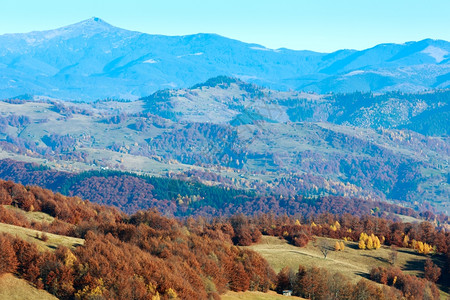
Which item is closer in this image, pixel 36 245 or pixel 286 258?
pixel 36 245

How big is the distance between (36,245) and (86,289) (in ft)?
36.9

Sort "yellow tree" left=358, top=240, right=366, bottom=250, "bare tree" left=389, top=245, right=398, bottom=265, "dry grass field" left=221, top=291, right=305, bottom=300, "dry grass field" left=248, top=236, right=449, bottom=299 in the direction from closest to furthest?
1. "dry grass field" left=221, top=291, right=305, bottom=300
2. "dry grass field" left=248, top=236, right=449, bottom=299
3. "bare tree" left=389, top=245, right=398, bottom=265
4. "yellow tree" left=358, top=240, right=366, bottom=250

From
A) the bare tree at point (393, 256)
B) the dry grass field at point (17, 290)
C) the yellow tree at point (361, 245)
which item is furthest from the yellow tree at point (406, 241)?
the dry grass field at point (17, 290)

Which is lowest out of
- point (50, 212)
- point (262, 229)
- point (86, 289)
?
point (262, 229)

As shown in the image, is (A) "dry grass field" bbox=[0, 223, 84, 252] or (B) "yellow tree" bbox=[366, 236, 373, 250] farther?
(B) "yellow tree" bbox=[366, 236, 373, 250]

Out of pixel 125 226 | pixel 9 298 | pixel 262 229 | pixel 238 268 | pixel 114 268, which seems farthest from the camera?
pixel 262 229

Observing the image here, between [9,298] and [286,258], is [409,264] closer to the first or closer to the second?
[286,258]

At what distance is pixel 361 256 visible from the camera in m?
135

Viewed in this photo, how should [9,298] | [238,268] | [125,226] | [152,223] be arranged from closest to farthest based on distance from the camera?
[9,298] → [238,268] → [125,226] → [152,223]

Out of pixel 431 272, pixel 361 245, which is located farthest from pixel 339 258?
pixel 431 272

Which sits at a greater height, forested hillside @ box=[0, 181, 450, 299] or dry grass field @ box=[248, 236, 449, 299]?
forested hillside @ box=[0, 181, 450, 299]

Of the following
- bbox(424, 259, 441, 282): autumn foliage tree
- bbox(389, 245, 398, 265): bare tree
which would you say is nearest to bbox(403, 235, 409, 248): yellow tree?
bbox(389, 245, 398, 265): bare tree

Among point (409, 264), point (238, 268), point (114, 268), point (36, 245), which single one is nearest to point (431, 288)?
point (409, 264)

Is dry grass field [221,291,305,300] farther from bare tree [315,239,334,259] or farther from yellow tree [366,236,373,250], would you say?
yellow tree [366,236,373,250]
